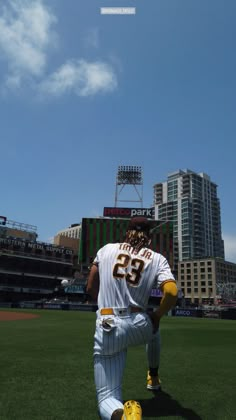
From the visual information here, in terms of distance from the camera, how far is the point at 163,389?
15.9 feet

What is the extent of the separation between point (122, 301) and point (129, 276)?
0.74 ft

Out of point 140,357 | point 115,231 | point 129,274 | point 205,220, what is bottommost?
point 140,357

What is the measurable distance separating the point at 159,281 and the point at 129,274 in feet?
0.90

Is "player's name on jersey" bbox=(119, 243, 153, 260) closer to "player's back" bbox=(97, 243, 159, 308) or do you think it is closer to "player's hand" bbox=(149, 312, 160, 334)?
"player's back" bbox=(97, 243, 159, 308)

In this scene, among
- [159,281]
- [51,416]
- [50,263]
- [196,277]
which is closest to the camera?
[159,281]

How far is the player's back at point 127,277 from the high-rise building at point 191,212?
482 feet

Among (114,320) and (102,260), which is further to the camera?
(102,260)

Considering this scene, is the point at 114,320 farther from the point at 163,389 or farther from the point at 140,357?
the point at 140,357

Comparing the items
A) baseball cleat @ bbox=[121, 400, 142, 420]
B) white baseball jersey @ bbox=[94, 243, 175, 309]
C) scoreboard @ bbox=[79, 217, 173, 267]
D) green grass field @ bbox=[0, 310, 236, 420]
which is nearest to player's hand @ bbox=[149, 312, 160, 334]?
white baseball jersey @ bbox=[94, 243, 175, 309]

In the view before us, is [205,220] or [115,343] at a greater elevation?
[205,220]

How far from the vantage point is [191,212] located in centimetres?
15488

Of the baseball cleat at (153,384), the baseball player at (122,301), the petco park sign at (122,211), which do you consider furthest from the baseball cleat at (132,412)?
the petco park sign at (122,211)

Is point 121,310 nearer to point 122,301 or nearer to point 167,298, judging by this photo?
point 122,301

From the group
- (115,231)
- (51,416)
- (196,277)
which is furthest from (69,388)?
(196,277)
